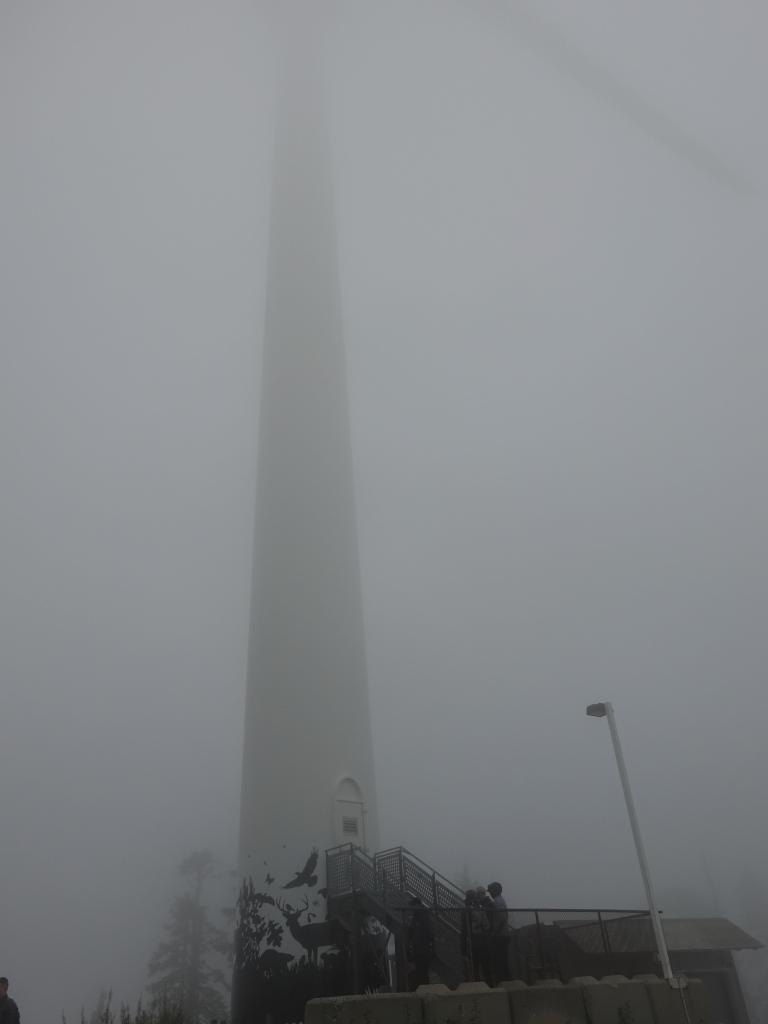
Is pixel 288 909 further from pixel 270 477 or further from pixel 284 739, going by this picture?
pixel 270 477

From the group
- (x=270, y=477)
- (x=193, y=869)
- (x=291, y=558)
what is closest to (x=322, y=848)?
(x=291, y=558)

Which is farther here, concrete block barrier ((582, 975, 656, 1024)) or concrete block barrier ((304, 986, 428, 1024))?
concrete block barrier ((582, 975, 656, 1024))

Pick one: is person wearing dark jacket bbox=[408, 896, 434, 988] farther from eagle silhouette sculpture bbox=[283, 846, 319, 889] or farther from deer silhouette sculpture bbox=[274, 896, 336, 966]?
eagle silhouette sculpture bbox=[283, 846, 319, 889]

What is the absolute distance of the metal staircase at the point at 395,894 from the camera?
14445 millimetres

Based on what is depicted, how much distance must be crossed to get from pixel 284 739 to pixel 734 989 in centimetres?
1529

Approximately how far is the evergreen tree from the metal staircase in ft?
57.8

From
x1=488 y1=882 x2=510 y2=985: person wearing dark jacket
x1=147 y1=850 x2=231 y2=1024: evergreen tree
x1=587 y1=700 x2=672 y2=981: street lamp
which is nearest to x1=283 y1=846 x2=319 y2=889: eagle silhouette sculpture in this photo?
x1=488 y1=882 x2=510 y2=985: person wearing dark jacket

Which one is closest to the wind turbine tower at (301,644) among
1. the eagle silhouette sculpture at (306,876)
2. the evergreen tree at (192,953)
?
the eagle silhouette sculpture at (306,876)

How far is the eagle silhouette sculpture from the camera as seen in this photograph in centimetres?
1933

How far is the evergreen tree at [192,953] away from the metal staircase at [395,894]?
57.8 feet

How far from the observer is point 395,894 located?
57.1 feet

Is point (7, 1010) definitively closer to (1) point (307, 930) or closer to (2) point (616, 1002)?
(1) point (307, 930)

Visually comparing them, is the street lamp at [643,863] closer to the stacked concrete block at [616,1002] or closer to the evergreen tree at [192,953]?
the stacked concrete block at [616,1002]

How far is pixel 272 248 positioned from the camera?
110 feet
